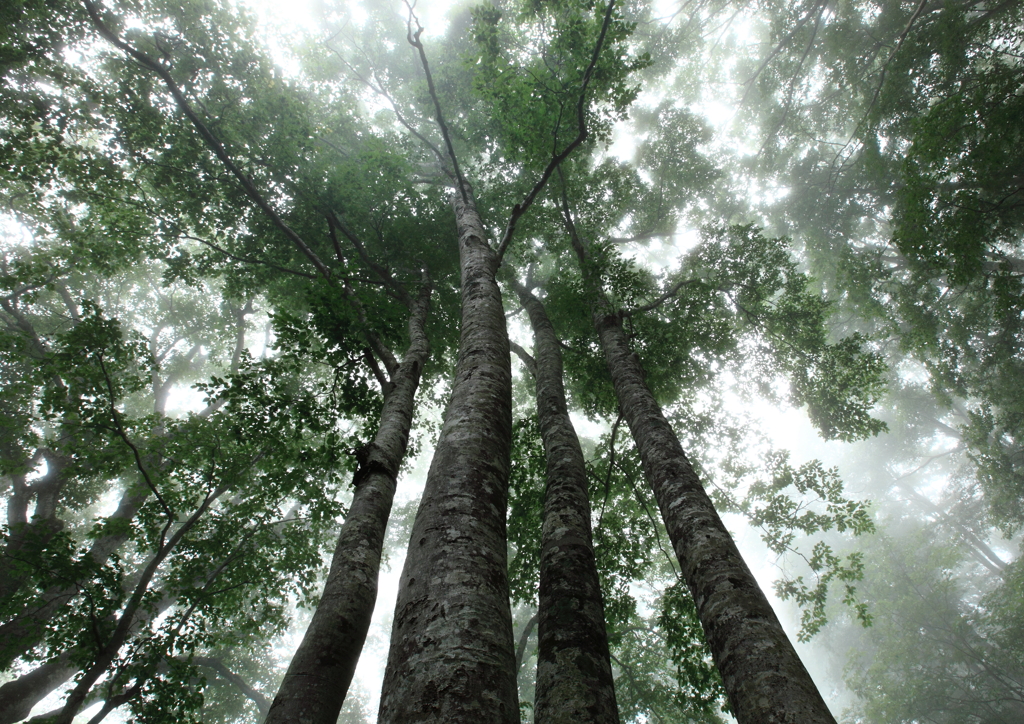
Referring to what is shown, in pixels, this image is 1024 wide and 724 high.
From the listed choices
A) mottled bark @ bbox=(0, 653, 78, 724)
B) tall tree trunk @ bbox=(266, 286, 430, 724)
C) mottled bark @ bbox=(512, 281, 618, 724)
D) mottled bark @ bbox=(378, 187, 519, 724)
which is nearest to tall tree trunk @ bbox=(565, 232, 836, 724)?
mottled bark @ bbox=(512, 281, 618, 724)

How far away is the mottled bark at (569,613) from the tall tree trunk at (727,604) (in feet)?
2.51

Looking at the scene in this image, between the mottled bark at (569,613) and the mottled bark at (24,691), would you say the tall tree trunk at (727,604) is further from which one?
the mottled bark at (24,691)

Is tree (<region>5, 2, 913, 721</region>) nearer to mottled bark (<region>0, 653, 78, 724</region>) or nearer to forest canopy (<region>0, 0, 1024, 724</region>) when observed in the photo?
forest canopy (<region>0, 0, 1024, 724</region>)

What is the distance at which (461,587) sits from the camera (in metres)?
2.05

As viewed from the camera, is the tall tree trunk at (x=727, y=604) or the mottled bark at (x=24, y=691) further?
the mottled bark at (x=24, y=691)

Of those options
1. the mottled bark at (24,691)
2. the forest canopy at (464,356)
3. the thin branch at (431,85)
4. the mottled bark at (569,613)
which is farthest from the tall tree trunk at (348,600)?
the mottled bark at (24,691)

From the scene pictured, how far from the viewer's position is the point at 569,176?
35.4 feet

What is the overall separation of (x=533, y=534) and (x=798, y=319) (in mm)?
6774

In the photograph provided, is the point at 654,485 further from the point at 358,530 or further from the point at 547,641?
the point at 358,530

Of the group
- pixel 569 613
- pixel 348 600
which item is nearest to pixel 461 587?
pixel 569 613

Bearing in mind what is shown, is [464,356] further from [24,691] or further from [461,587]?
[24,691]

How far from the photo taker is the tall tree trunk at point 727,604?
233 cm

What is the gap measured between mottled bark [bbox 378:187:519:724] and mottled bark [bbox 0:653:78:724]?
1226 cm

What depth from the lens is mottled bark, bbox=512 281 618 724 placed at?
238cm
